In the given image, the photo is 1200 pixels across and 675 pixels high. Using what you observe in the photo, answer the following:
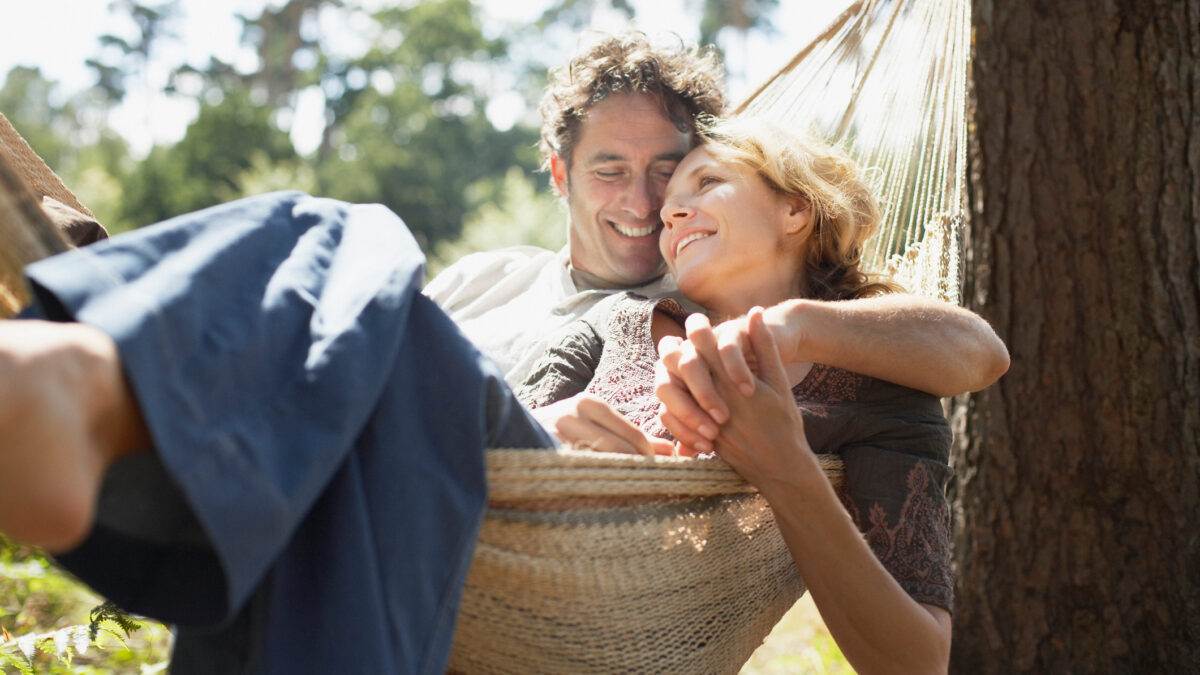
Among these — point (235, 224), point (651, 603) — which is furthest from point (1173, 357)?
point (235, 224)

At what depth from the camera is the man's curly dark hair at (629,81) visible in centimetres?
216

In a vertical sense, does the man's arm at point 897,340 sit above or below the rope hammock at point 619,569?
above

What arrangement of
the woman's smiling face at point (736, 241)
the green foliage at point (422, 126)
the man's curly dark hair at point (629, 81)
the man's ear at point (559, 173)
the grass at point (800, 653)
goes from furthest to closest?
the green foliage at point (422, 126) < the grass at point (800, 653) < the man's ear at point (559, 173) < the man's curly dark hair at point (629, 81) < the woman's smiling face at point (736, 241)

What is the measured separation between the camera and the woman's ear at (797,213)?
1659 mm

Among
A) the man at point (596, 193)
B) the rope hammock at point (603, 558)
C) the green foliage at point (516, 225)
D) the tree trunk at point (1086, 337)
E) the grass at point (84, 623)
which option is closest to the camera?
the rope hammock at point (603, 558)

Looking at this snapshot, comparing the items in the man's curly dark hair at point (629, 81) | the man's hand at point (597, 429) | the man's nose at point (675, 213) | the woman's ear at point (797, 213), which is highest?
the man's curly dark hair at point (629, 81)

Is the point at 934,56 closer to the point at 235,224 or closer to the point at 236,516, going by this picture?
the point at 235,224

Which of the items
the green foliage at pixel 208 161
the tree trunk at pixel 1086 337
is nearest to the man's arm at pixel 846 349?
the tree trunk at pixel 1086 337

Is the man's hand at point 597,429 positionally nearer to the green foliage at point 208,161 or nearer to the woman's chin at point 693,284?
the woman's chin at point 693,284

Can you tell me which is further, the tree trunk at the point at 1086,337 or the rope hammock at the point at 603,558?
the tree trunk at the point at 1086,337

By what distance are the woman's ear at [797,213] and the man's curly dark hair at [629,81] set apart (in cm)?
53

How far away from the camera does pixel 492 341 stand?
197 centimetres

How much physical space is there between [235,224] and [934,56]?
5.20ft

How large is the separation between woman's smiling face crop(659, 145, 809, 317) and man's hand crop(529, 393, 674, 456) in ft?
1.63
